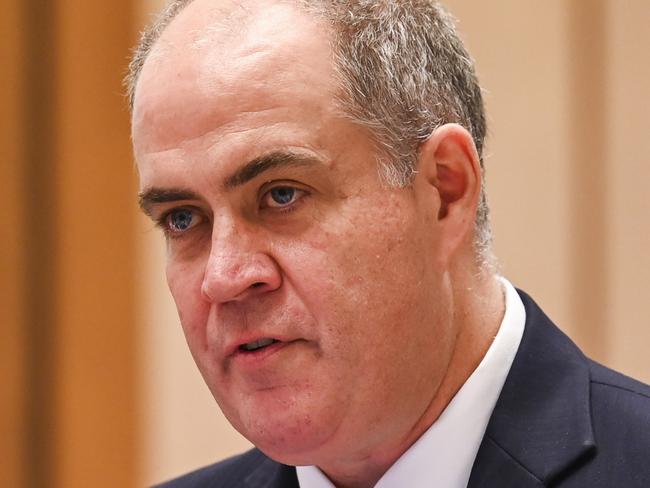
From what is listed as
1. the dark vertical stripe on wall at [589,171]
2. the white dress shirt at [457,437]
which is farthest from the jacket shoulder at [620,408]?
the dark vertical stripe on wall at [589,171]

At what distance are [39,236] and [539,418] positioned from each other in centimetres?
152

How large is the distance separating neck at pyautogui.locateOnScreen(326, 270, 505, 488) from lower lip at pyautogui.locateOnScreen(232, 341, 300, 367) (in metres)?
0.31

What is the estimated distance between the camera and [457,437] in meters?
2.05

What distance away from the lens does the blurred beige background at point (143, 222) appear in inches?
115

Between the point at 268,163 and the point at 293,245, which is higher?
the point at 268,163

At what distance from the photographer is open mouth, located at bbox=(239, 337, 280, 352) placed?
76.7 inches

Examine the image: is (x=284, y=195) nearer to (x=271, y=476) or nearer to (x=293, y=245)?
(x=293, y=245)

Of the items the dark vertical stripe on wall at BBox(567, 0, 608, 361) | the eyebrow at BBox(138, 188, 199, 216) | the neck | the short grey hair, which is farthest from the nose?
the dark vertical stripe on wall at BBox(567, 0, 608, 361)

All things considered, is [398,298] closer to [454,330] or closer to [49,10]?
[454,330]

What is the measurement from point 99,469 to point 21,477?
0.36m

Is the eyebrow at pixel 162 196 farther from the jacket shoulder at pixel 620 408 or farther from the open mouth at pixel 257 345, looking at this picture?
the jacket shoulder at pixel 620 408

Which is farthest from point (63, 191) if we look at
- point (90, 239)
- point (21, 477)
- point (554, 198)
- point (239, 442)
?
point (554, 198)

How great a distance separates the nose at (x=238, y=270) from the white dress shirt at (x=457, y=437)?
416 millimetres

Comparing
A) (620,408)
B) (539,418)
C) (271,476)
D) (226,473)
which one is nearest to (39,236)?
(226,473)
